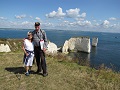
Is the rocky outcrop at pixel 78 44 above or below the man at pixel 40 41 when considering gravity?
below

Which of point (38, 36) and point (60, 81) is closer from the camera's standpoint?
point (60, 81)

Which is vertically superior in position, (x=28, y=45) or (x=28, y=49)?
(x=28, y=45)

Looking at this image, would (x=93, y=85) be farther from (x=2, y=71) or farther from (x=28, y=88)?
(x=2, y=71)

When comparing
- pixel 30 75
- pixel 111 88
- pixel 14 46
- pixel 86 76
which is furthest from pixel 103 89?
pixel 14 46

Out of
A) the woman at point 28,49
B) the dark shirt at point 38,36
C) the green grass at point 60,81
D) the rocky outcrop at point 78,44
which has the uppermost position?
the dark shirt at point 38,36

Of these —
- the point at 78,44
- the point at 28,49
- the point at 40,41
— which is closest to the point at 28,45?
the point at 28,49

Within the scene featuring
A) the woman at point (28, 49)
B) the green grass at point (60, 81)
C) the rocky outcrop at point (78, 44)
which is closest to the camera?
the green grass at point (60, 81)

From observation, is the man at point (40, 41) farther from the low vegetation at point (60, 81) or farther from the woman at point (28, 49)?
the low vegetation at point (60, 81)

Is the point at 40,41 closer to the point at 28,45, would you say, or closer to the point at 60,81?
the point at 28,45

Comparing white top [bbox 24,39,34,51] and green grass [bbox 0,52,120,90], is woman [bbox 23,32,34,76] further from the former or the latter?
green grass [bbox 0,52,120,90]

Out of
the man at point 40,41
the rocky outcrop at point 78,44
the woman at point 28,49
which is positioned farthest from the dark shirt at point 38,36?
the rocky outcrop at point 78,44

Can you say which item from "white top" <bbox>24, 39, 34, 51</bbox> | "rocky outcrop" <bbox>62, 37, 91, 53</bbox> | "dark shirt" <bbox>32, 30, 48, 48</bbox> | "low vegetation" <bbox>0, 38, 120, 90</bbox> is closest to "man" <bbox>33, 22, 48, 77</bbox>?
"dark shirt" <bbox>32, 30, 48, 48</bbox>

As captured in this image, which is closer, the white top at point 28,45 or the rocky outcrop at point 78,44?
the white top at point 28,45

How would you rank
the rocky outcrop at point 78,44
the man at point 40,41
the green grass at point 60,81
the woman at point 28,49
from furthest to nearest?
the rocky outcrop at point 78,44, the woman at point 28,49, the man at point 40,41, the green grass at point 60,81
